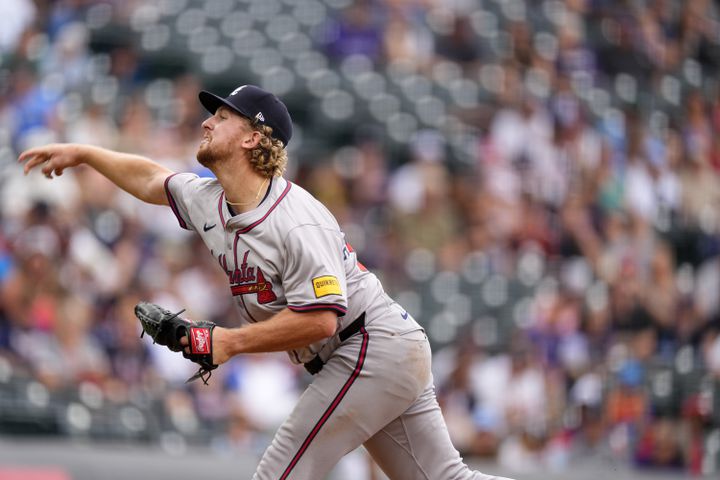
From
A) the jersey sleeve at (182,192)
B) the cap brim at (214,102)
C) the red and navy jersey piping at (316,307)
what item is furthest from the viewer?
the jersey sleeve at (182,192)

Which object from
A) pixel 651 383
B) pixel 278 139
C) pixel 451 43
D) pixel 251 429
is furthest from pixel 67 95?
pixel 278 139

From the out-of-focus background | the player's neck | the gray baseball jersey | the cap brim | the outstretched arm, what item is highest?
the cap brim

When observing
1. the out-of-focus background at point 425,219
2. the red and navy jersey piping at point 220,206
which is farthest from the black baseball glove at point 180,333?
the out-of-focus background at point 425,219

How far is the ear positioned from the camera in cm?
445

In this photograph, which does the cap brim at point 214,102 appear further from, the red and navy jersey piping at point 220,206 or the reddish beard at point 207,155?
the red and navy jersey piping at point 220,206

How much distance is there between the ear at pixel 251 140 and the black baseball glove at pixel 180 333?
678mm

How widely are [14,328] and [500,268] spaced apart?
429 cm

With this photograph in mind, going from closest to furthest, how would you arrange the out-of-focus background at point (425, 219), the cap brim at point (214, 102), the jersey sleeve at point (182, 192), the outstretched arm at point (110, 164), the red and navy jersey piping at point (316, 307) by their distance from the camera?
the red and navy jersey piping at point (316, 307), the cap brim at point (214, 102), the jersey sleeve at point (182, 192), the outstretched arm at point (110, 164), the out-of-focus background at point (425, 219)

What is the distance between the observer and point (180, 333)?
13.9 ft

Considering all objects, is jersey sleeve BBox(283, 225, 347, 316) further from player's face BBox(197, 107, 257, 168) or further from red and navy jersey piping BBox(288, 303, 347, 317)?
player's face BBox(197, 107, 257, 168)

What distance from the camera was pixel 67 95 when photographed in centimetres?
1009

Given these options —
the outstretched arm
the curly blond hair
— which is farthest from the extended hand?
the curly blond hair

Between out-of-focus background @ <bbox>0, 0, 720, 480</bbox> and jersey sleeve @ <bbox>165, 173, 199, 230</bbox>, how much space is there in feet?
8.37

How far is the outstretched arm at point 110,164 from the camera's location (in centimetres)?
483
